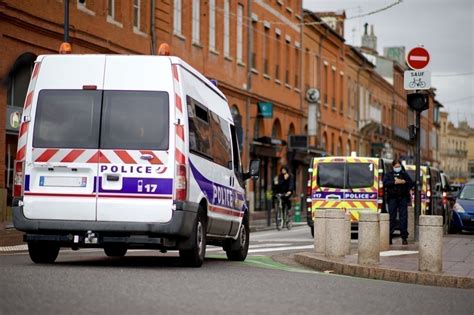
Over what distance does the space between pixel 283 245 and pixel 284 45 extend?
3034cm

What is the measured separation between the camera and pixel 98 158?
504 inches

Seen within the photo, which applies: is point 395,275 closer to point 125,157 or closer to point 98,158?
point 125,157

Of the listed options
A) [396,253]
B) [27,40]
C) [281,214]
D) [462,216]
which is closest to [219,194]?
[396,253]

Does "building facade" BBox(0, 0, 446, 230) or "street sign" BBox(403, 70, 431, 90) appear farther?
"building facade" BBox(0, 0, 446, 230)

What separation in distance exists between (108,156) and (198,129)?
56.3 inches

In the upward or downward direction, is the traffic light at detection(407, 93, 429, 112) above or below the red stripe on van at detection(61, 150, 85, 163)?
above

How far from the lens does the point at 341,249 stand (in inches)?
629

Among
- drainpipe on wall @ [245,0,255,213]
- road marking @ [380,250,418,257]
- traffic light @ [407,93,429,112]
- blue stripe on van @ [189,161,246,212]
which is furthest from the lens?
drainpipe on wall @ [245,0,255,213]

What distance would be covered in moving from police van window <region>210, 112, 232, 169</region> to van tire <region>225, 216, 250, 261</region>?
1309mm

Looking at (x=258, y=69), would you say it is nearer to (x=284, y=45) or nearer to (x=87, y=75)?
(x=284, y=45)

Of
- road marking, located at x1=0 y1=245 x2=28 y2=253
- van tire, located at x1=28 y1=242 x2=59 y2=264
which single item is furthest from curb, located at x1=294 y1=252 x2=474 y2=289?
road marking, located at x1=0 y1=245 x2=28 y2=253

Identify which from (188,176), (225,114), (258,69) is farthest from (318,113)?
(188,176)

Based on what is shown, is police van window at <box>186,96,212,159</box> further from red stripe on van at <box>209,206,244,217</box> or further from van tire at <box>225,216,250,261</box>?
van tire at <box>225,216,250,261</box>

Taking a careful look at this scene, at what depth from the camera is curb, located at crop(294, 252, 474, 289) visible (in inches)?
513
